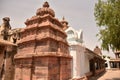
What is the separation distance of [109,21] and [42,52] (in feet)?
24.2

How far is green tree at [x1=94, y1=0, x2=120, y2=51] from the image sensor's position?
12.7 m

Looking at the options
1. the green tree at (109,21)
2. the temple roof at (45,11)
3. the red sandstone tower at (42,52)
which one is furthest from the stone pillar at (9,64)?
the green tree at (109,21)

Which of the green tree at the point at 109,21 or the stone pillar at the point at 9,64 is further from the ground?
the green tree at the point at 109,21

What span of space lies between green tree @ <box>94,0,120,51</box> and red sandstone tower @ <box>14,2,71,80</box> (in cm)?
463

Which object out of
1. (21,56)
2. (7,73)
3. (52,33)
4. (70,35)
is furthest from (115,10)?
(7,73)

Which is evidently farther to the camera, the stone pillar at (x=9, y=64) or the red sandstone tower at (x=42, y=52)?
the stone pillar at (x=9, y=64)

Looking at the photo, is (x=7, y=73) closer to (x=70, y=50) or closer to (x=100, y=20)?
(x=70, y=50)

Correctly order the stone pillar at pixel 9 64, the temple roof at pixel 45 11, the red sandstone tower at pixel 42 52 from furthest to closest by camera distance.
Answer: the stone pillar at pixel 9 64
the temple roof at pixel 45 11
the red sandstone tower at pixel 42 52

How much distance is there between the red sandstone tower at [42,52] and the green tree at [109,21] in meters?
4.63

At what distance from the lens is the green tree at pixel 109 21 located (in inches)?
501

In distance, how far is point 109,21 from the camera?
13.3 meters

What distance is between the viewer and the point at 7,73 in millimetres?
12922

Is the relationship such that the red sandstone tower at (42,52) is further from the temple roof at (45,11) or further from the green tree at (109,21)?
the green tree at (109,21)

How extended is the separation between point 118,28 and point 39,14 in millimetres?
7309
